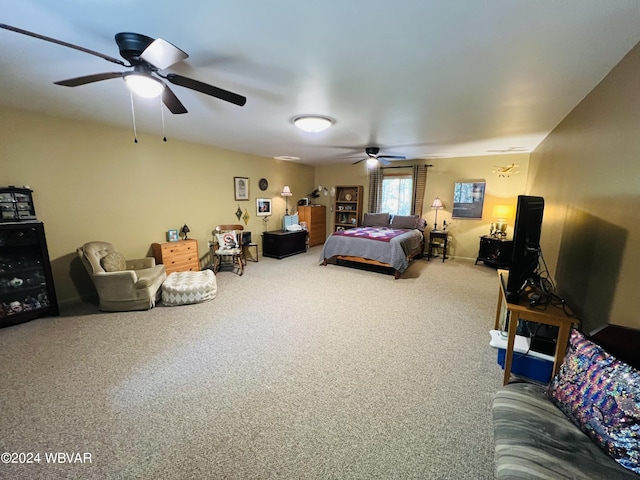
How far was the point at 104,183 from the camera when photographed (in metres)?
3.66

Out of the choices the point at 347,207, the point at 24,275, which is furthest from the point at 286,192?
the point at 24,275

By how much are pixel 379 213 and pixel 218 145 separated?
160 inches

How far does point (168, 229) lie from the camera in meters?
4.54

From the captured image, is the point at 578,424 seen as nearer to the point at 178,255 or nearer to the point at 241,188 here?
the point at 178,255

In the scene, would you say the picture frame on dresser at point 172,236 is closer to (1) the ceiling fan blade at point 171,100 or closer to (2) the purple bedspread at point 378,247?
(2) the purple bedspread at point 378,247

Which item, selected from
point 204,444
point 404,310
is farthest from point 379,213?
point 204,444

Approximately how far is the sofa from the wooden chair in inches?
174

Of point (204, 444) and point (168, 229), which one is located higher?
point (168, 229)

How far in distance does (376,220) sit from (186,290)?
4629 millimetres

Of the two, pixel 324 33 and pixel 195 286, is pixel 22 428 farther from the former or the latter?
pixel 324 33

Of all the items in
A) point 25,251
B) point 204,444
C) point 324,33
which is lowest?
point 204,444

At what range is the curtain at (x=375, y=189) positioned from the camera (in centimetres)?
689

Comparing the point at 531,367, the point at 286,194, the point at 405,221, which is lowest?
the point at 531,367

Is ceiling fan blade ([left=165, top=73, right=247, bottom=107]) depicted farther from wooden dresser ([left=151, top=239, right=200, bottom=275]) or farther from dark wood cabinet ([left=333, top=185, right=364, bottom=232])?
dark wood cabinet ([left=333, top=185, right=364, bottom=232])
